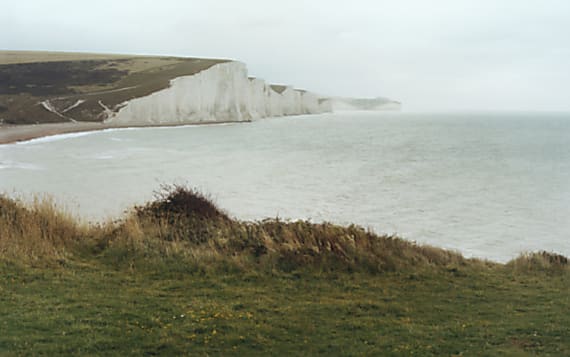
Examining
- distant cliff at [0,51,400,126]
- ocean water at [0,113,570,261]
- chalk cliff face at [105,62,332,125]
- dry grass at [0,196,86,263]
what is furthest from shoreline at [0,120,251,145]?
dry grass at [0,196,86,263]

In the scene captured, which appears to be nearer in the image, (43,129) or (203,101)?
(43,129)

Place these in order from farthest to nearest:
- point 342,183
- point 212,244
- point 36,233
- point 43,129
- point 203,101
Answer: point 203,101
point 43,129
point 342,183
point 212,244
point 36,233

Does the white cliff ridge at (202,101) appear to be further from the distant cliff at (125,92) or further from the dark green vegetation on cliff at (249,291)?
the dark green vegetation on cliff at (249,291)

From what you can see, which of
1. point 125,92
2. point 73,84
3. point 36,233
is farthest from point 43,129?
point 36,233

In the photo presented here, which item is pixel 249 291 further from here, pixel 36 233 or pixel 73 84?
pixel 73 84

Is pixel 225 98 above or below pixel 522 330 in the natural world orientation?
above

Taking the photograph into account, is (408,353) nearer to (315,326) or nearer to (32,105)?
(315,326)

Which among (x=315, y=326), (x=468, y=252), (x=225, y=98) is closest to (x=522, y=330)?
(x=315, y=326)

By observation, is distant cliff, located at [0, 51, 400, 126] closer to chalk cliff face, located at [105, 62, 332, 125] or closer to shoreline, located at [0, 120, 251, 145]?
chalk cliff face, located at [105, 62, 332, 125]
